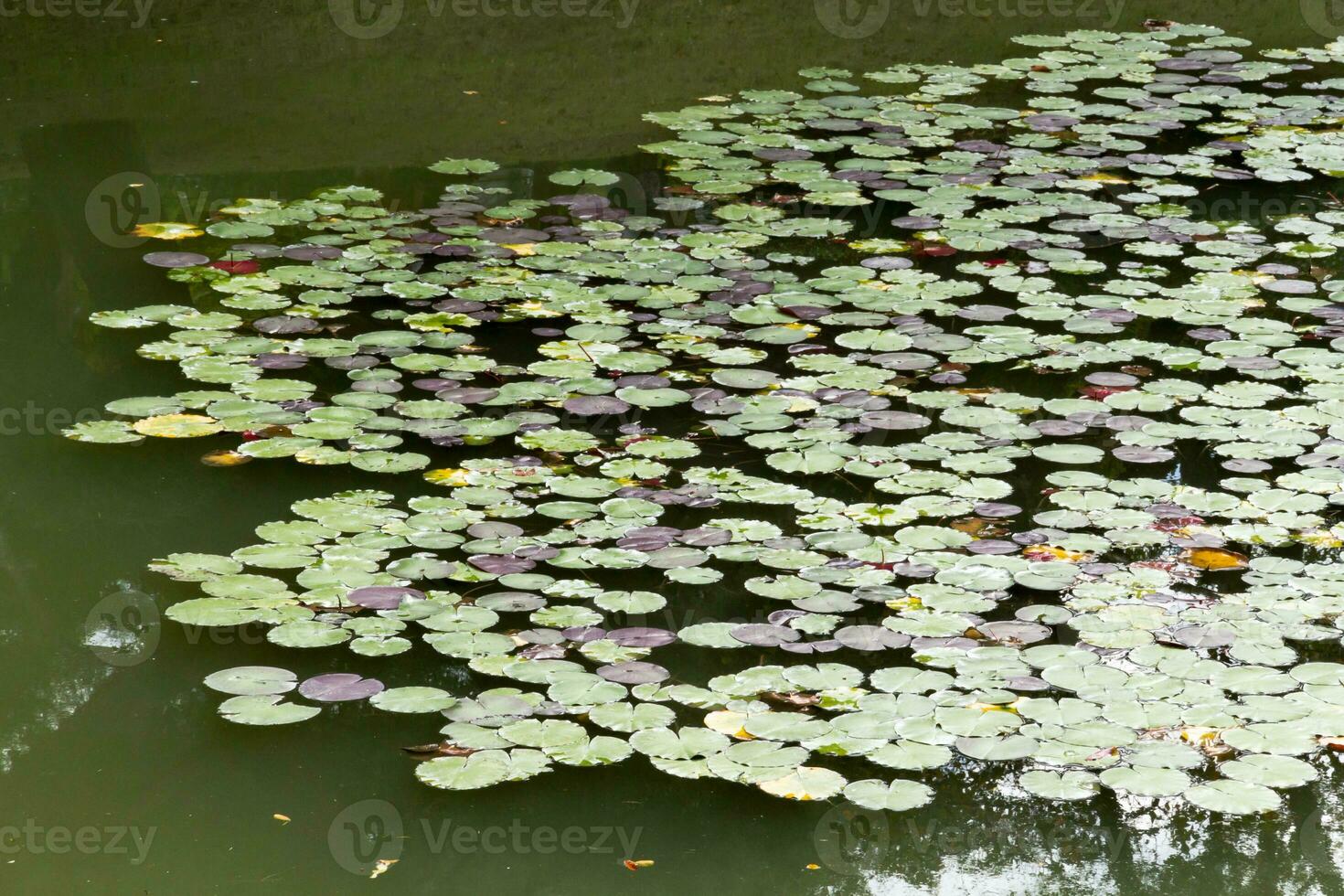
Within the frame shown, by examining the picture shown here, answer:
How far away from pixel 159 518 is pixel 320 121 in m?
3.01

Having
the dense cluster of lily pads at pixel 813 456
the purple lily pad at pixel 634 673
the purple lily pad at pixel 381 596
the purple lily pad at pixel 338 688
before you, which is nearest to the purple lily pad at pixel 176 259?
the dense cluster of lily pads at pixel 813 456

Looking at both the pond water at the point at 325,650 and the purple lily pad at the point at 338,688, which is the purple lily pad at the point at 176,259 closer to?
the pond water at the point at 325,650

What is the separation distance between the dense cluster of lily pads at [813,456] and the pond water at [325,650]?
0.04 m

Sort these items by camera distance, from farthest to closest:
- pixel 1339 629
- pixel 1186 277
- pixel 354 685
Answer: pixel 1186 277
pixel 1339 629
pixel 354 685

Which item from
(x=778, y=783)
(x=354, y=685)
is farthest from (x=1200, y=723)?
(x=354, y=685)

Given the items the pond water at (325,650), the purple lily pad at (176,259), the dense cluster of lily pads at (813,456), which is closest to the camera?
the pond water at (325,650)

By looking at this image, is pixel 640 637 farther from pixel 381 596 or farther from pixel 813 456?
pixel 813 456

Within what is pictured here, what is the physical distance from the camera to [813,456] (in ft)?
11.1

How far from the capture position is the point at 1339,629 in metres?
2.79

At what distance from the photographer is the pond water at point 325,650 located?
235cm

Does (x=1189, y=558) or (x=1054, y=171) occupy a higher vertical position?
(x=1054, y=171)

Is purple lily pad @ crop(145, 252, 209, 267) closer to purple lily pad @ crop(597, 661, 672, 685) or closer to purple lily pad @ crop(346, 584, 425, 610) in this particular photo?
purple lily pad @ crop(346, 584, 425, 610)

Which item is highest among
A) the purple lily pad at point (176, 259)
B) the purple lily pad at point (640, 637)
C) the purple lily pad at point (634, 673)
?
the purple lily pad at point (176, 259)

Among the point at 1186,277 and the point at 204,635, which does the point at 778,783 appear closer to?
the point at 204,635
